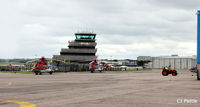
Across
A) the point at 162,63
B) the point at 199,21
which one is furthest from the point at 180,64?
the point at 199,21

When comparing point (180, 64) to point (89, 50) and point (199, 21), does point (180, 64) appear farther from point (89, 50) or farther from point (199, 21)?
point (199, 21)

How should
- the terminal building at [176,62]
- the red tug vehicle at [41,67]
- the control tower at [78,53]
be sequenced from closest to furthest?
the red tug vehicle at [41,67]
the control tower at [78,53]
the terminal building at [176,62]

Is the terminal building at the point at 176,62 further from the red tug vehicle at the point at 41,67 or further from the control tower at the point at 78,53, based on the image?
the red tug vehicle at the point at 41,67

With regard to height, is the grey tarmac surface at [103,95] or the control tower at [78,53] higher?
the control tower at [78,53]

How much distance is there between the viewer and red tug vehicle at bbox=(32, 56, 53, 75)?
48188 millimetres

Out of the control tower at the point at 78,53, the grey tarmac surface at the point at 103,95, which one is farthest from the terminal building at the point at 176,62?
the grey tarmac surface at the point at 103,95

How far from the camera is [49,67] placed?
50.7 meters

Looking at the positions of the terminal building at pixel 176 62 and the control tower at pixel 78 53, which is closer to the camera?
the control tower at pixel 78 53

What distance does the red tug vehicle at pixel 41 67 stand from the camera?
48.2 metres

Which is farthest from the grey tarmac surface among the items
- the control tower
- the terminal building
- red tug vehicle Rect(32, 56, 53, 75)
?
the terminal building

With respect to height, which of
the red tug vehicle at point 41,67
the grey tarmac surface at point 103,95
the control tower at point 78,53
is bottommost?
the grey tarmac surface at point 103,95

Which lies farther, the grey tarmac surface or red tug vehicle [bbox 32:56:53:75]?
red tug vehicle [bbox 32:56:53:75]

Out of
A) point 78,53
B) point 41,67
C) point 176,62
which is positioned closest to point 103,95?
point 41,67

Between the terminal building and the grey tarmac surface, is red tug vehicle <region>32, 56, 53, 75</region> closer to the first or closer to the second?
the grey tarmac surface
